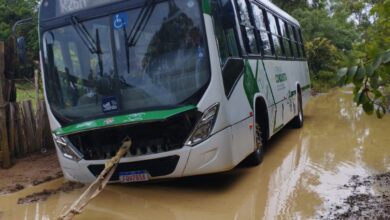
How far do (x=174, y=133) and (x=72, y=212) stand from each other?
152cm

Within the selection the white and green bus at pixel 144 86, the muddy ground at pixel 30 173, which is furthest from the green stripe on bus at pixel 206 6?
the muddy ground at pixel 30 173

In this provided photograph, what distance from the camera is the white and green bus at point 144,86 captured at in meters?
5.79

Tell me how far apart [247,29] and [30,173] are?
4324 millimetres

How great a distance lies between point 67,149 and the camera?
626 cm

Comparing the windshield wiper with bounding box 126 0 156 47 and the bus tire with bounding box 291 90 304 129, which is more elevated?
the windshield wiper with bounding box 126 0 156 47

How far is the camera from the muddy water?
5645 mm

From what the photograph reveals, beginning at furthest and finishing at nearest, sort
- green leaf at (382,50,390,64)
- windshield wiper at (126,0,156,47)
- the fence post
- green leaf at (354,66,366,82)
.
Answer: the fence post
windshield wiper at (126,0,156,47)
green leaf at (354,66,366,82)
green leaf at (382,50,390,64)

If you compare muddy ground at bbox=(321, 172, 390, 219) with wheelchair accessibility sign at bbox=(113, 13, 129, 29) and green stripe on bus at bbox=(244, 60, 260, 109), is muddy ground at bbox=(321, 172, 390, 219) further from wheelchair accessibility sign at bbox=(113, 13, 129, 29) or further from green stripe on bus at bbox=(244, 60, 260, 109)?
wheelchair accessibility sign at bbox=(113, 13, 129, 29)

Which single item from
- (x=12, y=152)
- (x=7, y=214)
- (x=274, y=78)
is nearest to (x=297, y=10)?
(x=274, y=78)

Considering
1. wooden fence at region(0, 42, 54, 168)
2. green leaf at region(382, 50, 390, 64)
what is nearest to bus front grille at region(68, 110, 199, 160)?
wooden fence at region(0, 42, 54, 168)

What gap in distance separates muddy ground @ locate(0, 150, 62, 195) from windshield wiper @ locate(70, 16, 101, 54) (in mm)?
2568

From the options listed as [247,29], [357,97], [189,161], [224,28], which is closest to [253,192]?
[189,161]

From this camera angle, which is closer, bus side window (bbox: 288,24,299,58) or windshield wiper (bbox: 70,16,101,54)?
windshield wiper (bbox: 70,16,101,54)

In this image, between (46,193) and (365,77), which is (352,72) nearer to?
(365,77)
